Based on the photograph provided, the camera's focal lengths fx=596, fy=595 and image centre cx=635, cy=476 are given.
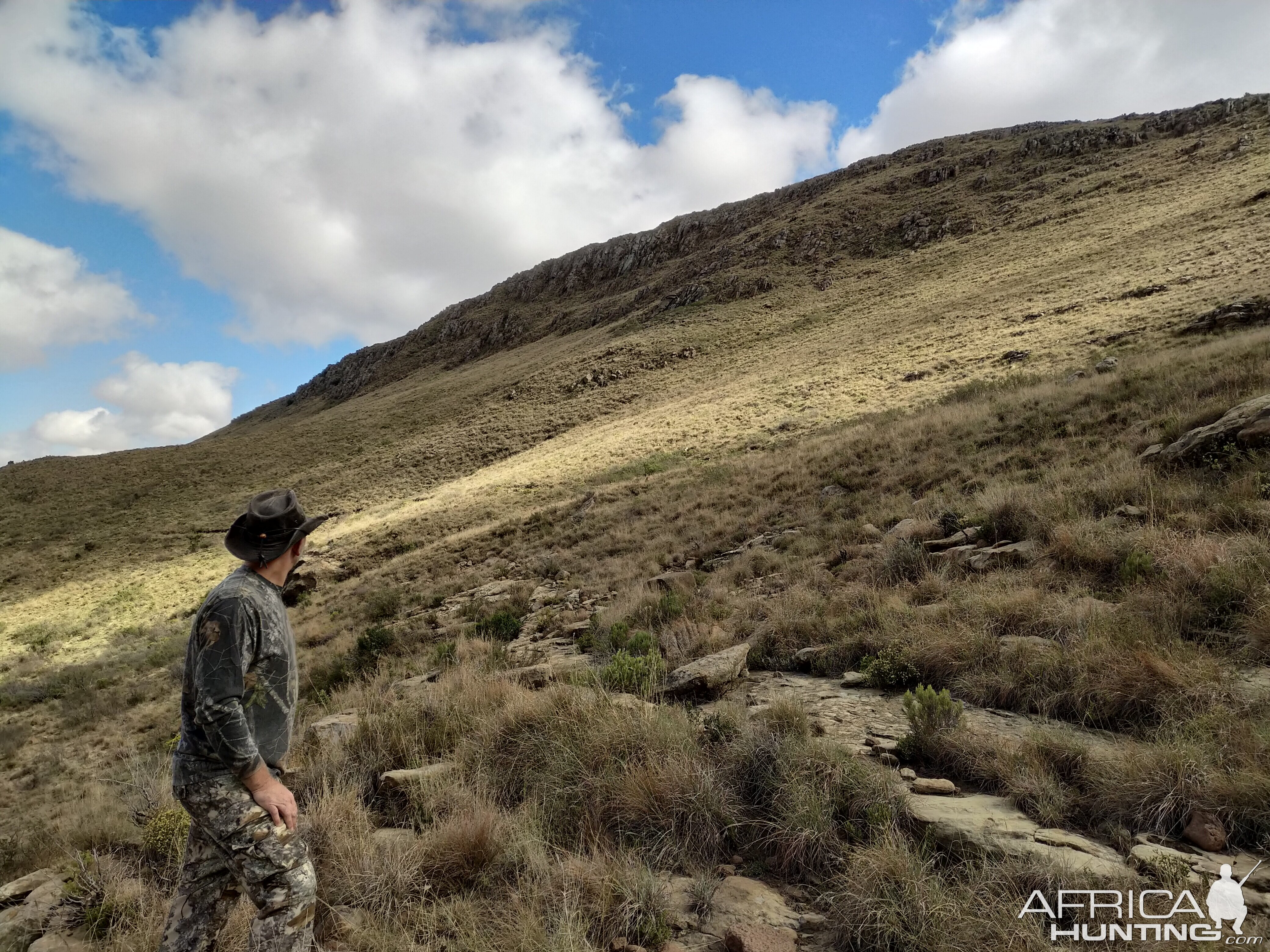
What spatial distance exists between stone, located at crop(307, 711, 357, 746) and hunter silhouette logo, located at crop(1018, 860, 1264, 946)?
4834 millimetres

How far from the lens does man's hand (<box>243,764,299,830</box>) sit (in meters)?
2.45

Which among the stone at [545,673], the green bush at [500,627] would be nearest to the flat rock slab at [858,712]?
the stone at [545,673]

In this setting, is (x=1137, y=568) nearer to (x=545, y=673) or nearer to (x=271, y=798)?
(x=545, y=673)

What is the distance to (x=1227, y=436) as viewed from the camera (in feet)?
22.2

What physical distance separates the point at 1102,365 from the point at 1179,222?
26377mm

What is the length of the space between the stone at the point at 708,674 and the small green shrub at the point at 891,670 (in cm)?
110

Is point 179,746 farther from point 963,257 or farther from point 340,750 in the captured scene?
point 963,257

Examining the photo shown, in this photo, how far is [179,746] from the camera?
2.52 metres

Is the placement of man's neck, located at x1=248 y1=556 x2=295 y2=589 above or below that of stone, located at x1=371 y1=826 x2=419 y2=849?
above

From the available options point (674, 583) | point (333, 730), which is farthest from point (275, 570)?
point (674, 583)

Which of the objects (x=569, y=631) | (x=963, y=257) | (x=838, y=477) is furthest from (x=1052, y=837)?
(x=963, y=257)

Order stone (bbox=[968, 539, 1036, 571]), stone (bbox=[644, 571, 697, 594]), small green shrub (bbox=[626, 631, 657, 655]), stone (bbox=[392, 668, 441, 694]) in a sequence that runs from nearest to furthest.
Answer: stone (bbox=[968, 539, 1036, 571])
small green shrub (bbox=[626, 631, 657, 655])
stone (bbox=[392, 668, 441, 694])
stone (bbox=[644, 571, 697, 594])

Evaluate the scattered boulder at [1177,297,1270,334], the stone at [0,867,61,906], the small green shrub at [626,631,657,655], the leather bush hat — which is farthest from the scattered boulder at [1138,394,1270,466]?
the scattered boulder at [1177,297,1270,334]

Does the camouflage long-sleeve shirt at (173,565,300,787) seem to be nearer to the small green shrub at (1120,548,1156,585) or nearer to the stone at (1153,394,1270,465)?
the small green shrub at (1120,548,1156,585)
